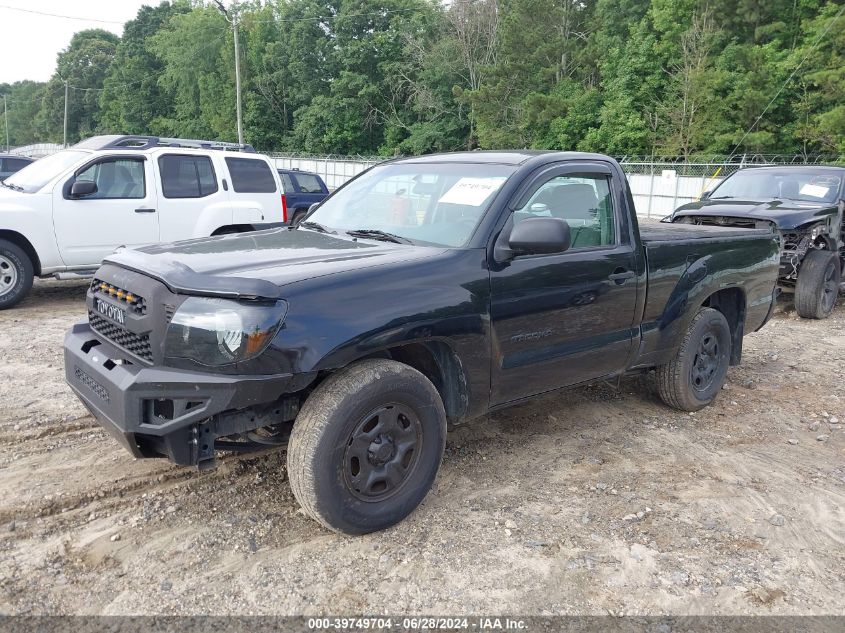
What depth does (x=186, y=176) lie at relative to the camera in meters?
8.98

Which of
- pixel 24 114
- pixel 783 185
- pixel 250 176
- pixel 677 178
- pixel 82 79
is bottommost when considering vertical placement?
→ pixel 783 185

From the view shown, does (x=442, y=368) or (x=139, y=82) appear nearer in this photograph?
(x=442, y=368)

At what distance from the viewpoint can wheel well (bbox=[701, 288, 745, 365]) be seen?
5.44 metres

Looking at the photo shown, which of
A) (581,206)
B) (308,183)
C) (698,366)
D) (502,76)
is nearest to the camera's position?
(581,206)

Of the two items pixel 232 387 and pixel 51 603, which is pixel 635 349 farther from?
pixel 51 603

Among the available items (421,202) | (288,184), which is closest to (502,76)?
(288,184)

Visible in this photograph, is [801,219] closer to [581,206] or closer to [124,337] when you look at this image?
[581,206]

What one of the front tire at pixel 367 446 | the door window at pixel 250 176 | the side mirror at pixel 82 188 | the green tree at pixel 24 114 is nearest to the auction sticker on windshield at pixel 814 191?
the door window at pixel 250 176

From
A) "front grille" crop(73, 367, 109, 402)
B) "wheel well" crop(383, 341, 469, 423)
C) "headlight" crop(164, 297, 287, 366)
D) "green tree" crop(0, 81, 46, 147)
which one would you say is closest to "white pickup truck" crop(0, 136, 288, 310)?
"front grille" crop(73, 367, 109, 402)

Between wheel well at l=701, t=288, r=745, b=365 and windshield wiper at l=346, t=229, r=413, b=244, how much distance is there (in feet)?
9.49

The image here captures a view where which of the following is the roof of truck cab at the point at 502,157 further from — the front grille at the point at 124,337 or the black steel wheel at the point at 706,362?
the front grille at the point at 124,337

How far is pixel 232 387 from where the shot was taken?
9.29 feet

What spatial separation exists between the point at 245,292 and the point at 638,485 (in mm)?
2521

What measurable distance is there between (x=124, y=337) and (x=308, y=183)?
47.0 ft
